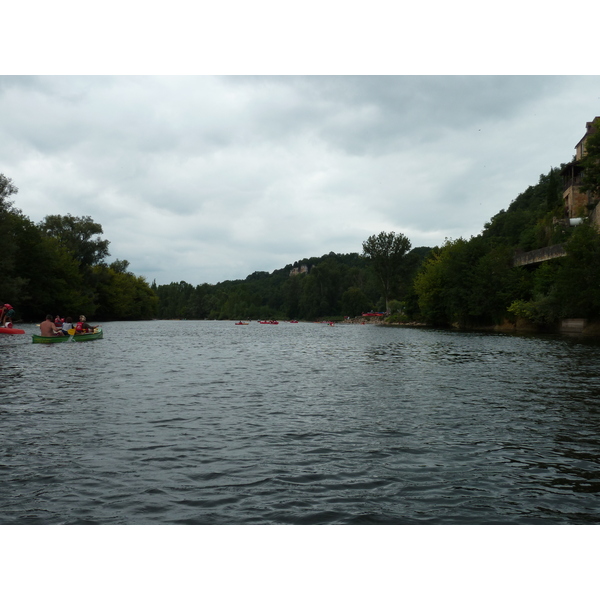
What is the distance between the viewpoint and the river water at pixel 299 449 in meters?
7.11

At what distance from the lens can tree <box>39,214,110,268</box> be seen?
332 ft

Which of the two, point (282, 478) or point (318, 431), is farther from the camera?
point (318, 431)

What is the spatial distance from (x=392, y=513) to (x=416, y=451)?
316cm

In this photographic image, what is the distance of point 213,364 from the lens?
2659 centimetres

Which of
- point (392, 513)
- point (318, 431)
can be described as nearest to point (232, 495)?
point (392, 513)

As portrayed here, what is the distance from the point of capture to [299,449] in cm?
1009

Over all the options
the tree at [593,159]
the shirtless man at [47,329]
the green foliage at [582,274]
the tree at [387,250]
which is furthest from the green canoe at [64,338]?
the tree at [387,250]

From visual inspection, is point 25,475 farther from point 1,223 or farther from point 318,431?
point 1,223

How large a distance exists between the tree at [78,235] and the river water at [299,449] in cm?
8916

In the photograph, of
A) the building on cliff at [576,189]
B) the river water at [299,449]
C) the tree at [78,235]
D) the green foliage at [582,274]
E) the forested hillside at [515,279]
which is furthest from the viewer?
the tree at [78,235]

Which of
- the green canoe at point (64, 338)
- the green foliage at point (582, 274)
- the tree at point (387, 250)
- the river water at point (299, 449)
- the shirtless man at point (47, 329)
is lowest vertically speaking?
the river water at point (299, 449)

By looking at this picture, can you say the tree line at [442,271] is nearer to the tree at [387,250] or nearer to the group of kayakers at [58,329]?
the tree at [387,250]

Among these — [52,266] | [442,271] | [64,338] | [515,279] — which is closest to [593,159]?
[515,279]

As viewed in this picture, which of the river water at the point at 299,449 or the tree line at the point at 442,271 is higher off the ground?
the tree line at the point at 442,271
